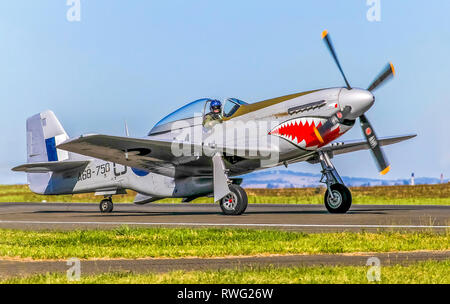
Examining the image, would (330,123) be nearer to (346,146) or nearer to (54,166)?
(346,146)

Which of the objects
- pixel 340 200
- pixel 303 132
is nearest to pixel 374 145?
pixel 340 200

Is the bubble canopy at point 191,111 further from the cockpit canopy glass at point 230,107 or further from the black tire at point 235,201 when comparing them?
the black tire at point 235,201

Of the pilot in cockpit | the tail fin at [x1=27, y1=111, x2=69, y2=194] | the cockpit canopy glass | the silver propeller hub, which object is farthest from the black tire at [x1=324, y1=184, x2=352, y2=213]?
the tail fin at [x1=27, y1=111, x2=69, y2=194]

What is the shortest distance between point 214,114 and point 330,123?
3937mm

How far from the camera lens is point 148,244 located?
1227 centimetres

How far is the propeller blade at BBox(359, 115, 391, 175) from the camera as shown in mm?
21219

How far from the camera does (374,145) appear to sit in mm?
21594

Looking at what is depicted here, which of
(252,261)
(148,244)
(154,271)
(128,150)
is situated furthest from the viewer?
(128,150)

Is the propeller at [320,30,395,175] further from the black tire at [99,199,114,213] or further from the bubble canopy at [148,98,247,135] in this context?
the black tire at [99,199,114,213]

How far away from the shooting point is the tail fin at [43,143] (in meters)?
26.8
